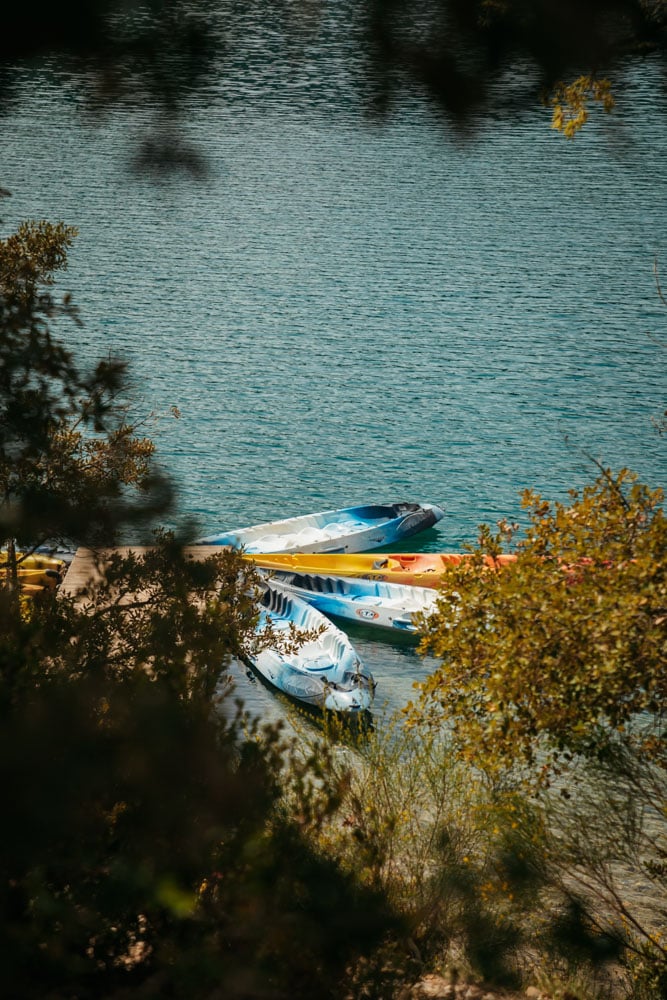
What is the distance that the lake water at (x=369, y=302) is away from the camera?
997 inches

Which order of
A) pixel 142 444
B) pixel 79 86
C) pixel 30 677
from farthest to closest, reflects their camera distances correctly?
1. pixel 142 444
2. pixel 30 677
3. pixel 79 86

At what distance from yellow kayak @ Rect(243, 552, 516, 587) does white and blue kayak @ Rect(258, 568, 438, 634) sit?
1.09ft

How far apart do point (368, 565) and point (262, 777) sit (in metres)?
16.3

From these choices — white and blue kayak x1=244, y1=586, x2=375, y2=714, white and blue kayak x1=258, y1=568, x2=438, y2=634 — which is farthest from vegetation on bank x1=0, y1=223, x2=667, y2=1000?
white and blue kayak x1=258, y1=568, x2=438, y2=634

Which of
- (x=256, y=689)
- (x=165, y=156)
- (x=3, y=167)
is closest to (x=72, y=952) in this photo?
(x=165, y=156)

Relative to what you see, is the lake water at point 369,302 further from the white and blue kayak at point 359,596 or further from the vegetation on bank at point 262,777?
the vegetation on bank at point 262,777

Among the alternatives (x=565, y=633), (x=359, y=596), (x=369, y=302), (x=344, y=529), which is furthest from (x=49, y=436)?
(x=369, y=302)

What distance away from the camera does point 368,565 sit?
21109 mm

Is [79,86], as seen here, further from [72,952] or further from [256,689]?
[256,689]

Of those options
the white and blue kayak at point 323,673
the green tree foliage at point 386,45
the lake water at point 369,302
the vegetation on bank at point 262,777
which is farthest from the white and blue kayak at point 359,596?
the green tree foliage at point 386,45

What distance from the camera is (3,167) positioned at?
3941 centimetres

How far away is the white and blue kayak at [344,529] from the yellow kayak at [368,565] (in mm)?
344

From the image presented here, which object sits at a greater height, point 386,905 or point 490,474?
point 386,905

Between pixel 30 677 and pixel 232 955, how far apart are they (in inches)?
63.4
